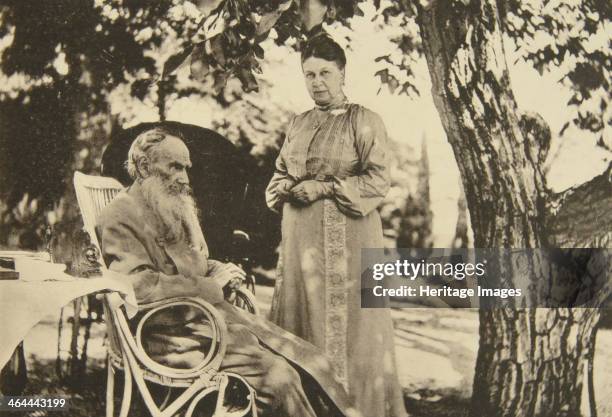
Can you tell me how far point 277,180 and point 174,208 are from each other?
54cm

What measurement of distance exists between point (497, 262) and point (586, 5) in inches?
56.7

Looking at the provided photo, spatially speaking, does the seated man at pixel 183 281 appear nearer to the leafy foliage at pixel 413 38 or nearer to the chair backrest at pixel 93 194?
the chair backrest at pixel 93 194

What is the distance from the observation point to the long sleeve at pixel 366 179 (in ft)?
11.5

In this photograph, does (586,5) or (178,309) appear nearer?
(178,309)

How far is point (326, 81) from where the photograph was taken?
142 inches

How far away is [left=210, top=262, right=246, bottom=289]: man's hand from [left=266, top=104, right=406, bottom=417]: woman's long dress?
0.66ft

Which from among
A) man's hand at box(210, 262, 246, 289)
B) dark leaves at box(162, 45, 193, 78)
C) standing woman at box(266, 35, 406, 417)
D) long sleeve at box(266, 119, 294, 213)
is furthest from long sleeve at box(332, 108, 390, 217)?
dark leaves at box(162, 45, 193, 78)

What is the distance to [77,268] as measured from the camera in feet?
11.8

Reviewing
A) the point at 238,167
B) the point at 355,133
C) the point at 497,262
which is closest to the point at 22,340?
the point at 238,167

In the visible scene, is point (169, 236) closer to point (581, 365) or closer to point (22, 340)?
point (22, 340)

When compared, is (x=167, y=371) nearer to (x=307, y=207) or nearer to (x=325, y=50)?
(x=307, y=207)

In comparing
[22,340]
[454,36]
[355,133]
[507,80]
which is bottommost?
[22,340]

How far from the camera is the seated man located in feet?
11.3

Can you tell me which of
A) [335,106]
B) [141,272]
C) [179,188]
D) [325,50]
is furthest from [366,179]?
[141,272]
